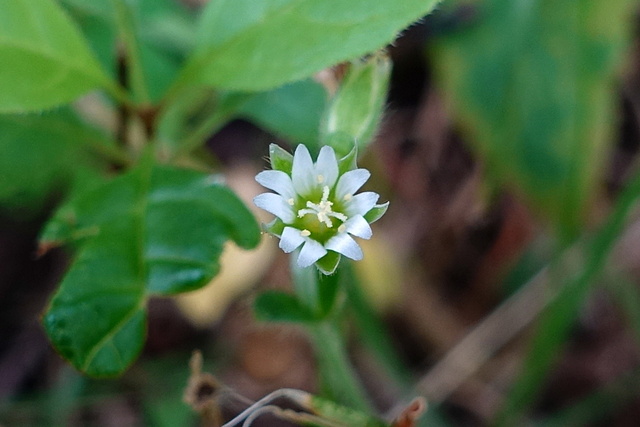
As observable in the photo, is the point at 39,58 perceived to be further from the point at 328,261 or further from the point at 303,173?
the point at 328,261

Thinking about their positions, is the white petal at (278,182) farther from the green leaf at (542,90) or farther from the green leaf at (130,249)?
the green leaf at (542,90)

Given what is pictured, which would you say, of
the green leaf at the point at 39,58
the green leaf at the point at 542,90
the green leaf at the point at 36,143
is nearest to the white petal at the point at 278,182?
the green leaf at the point at 39,58

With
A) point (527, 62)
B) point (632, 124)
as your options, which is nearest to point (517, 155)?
point (527, 62)

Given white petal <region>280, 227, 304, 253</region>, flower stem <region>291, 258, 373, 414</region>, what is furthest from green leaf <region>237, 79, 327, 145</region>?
white petal <region>280, 227, 304, 253</region>

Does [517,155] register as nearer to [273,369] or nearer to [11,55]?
[273,369]

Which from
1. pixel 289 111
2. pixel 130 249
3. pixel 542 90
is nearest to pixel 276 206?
pixel 130 249

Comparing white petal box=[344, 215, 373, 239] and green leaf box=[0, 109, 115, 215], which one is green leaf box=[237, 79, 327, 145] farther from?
white petal box=[344, 215, 373, 239]
